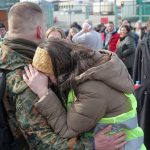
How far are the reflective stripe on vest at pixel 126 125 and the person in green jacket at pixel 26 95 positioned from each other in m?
0.03

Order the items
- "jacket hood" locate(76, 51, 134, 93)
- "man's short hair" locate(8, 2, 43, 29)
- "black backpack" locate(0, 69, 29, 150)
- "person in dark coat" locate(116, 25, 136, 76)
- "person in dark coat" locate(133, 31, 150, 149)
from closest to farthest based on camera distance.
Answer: "jacket hood" locate(76, 51, 134, 93)
"black backpack" locate(0, 69, 29, 150)
"man's short hair" locate(8, 2, 43, 29)
"person in dark coat" locate(133, 31, 150, 149)
"person in dark coat" locate(116, 25, 136, 76)

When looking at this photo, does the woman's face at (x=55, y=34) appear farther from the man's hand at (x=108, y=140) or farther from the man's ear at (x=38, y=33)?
the man's hand at (x=108, y=140)

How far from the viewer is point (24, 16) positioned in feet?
6.84

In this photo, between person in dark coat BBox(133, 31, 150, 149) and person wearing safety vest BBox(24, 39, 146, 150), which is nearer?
person wearing safety vest BBox(24, 39, 146, 150)

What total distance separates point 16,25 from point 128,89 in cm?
76

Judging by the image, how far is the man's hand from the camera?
1.89m

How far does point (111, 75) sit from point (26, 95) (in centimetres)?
47

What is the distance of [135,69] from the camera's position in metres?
4.65

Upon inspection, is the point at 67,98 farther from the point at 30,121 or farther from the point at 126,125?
the point at 126,125

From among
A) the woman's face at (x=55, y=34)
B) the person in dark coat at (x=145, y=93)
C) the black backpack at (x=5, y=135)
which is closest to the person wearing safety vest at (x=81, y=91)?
the black backpack at (x=5, y=135)

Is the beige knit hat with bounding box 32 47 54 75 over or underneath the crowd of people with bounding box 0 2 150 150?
over

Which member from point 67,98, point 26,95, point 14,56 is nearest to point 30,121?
point 26,95

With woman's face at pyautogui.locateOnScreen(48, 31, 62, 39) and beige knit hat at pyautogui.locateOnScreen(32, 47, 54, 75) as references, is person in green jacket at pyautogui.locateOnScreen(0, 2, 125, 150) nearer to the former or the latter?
beige knit hat at pyautogui.locateOnScreen(32, 47, 54, 75)

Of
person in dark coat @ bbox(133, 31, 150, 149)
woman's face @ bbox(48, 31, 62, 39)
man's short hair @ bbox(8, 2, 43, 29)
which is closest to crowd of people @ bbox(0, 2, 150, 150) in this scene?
man's short hair @ bbox(8, 2, 43, 29)
